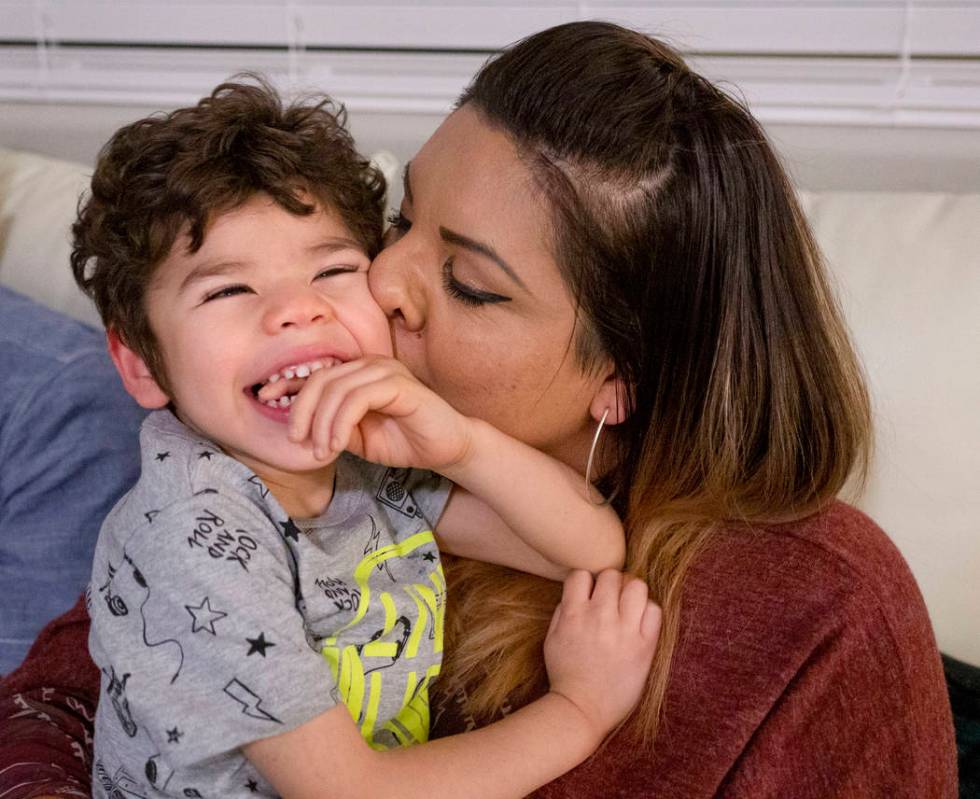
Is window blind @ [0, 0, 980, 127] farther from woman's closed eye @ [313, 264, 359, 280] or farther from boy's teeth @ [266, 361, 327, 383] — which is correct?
boy's teeth @ [266, 361, 327, 383]

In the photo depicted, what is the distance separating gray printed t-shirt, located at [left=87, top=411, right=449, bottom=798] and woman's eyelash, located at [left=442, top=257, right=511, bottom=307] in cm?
25

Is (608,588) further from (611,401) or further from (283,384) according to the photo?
(283,384)

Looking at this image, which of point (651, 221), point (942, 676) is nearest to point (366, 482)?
point (651, 221)

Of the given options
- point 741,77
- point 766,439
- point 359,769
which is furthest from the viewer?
point 741,77

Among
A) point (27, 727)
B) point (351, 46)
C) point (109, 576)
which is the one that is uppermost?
point (351, 46)

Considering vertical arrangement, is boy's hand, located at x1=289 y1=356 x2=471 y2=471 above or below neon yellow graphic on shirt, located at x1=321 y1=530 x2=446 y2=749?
above

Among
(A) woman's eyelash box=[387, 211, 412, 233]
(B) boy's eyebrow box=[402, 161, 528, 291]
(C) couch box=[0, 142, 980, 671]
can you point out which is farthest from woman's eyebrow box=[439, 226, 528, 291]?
(C) couch box=[0, 142, 980, 671]

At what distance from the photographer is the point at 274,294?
113 centimetres

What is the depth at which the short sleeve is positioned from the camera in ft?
3.25

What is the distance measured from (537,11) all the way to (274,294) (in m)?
1.17

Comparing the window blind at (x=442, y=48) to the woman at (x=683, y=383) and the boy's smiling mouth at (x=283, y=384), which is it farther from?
the boy's smiling mouth at (x=283, y=384)

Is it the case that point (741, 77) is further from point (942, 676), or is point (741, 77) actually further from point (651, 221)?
point (942, 676)

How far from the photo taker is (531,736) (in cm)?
113

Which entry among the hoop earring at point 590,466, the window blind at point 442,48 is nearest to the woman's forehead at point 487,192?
the hoop earring at point 590,466
